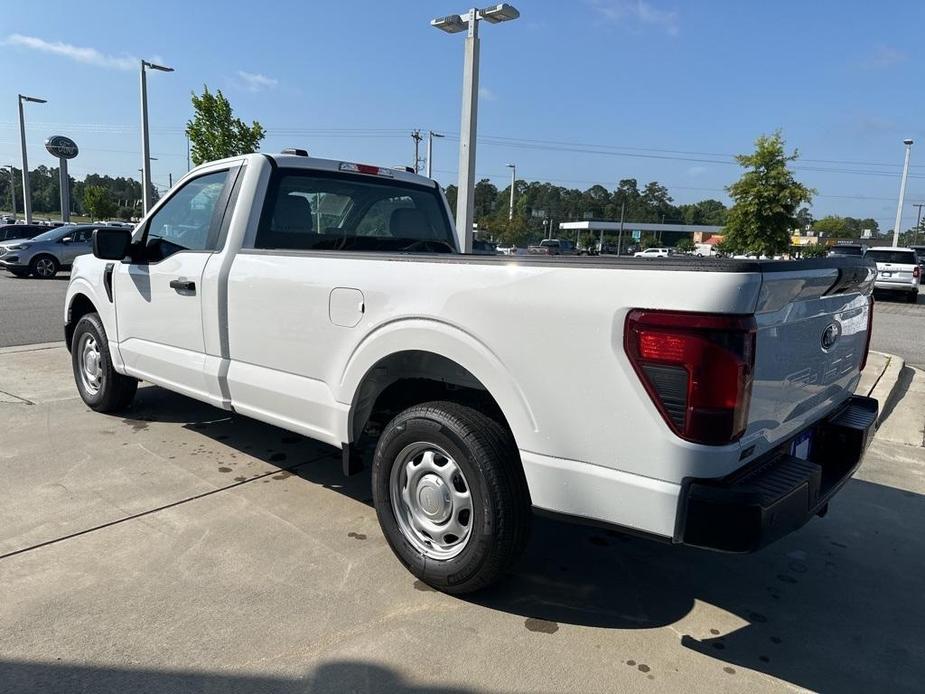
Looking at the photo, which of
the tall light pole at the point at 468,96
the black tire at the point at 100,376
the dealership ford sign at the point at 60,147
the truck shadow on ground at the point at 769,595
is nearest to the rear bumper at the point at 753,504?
the truck shadow on ground at the point at 769,595

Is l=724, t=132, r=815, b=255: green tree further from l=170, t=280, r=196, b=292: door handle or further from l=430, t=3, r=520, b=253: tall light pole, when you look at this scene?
l=170, t=280, r=196, b=292: door handle

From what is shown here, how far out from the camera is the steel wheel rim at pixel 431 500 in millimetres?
2801

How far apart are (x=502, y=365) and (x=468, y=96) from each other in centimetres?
1129

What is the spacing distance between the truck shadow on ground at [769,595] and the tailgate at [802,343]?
0.85 m

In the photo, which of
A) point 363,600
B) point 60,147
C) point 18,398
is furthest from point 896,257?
point 60,147

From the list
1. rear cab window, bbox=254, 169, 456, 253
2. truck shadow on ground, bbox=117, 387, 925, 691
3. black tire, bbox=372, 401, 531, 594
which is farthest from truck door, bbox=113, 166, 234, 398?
black tire, bbox=372, 401, 531, 594

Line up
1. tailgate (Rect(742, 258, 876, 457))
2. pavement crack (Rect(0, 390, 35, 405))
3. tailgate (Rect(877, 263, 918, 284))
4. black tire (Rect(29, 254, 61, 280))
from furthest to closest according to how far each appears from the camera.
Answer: tailgate (Rect(877, 263, 918, 284)) → black tire (Rect(29, 254, 61, 280)) → pavement crack (Rect(0, 390, 35, 405)) → tailgate (Rect(742, 258, 876, 457))

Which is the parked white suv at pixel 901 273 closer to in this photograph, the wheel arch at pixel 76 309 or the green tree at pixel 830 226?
the wheel arch at pixel 76 309

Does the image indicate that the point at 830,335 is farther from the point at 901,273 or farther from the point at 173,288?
the point at 901,273

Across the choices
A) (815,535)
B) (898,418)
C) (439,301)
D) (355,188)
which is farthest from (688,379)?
(898,418)

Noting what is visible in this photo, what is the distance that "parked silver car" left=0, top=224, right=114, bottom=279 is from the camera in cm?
1867

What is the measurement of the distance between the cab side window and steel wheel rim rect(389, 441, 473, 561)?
196 centimetres

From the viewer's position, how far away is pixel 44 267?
19.2 m

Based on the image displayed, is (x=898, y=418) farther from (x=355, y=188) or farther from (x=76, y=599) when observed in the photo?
(x=76, y=599)
